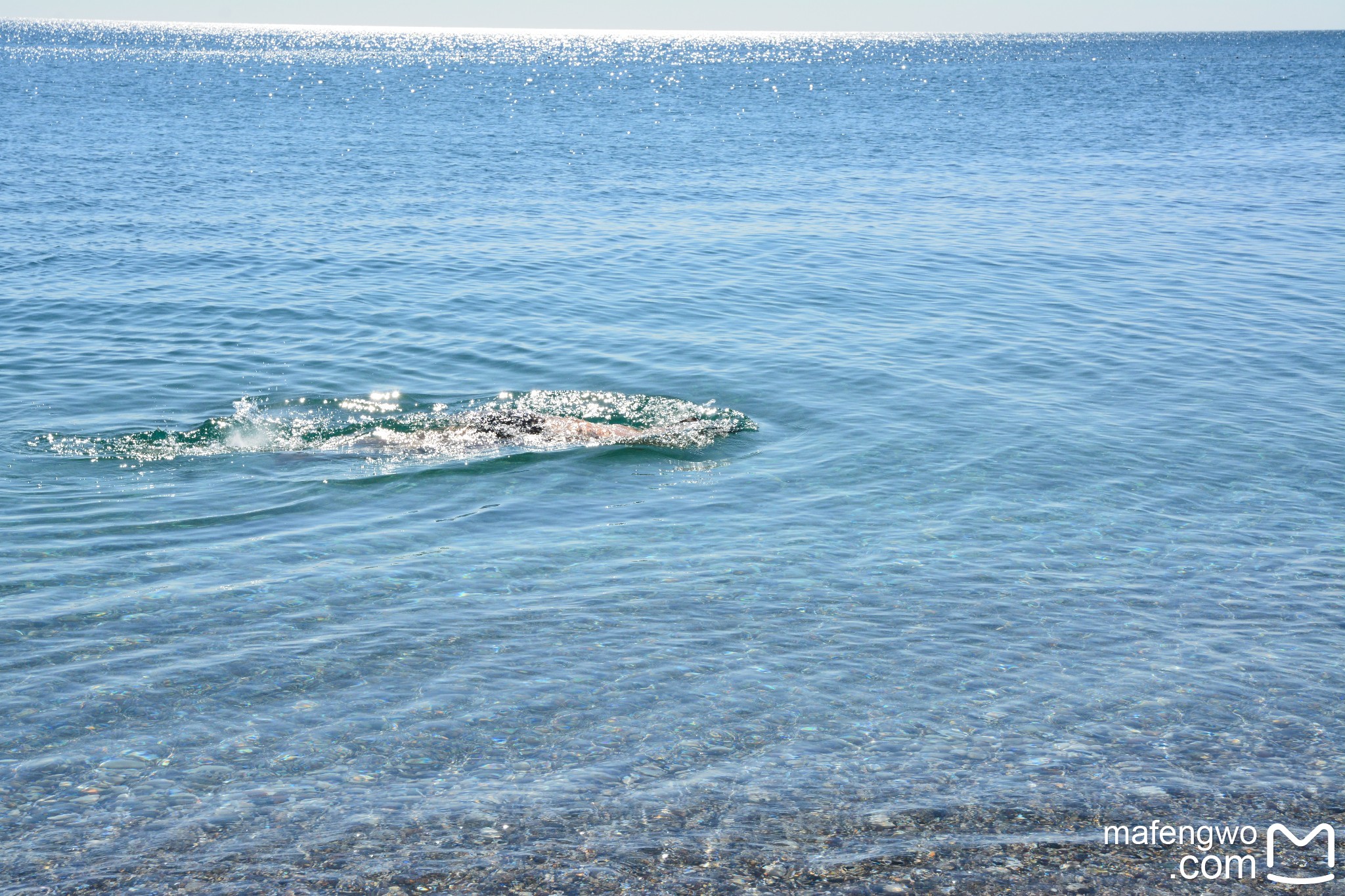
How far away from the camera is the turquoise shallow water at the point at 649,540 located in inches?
347

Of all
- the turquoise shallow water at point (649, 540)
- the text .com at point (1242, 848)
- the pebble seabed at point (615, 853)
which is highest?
the turquoise shallow water at point (649, 540)

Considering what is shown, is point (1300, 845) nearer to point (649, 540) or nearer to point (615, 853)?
point (615, 853)

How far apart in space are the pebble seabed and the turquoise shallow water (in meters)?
0.05

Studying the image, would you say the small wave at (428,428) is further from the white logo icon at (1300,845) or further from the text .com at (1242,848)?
the white logo icon at (1300,845)

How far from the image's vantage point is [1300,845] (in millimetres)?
8289

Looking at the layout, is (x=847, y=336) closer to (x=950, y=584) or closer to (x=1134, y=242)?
(x=950, y=584)

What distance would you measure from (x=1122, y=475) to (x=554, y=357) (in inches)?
442

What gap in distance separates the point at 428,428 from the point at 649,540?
216 inches

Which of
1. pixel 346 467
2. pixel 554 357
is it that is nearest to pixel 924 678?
pixel 346 467

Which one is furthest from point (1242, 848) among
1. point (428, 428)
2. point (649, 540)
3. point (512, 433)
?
point (428, 428)

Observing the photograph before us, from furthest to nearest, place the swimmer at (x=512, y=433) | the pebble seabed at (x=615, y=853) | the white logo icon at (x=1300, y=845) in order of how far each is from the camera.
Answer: the swimmer at (x=512, y=433)
the white logo icon at (x=1300, y=845)
the pebble seabed at (x=615, y=853)

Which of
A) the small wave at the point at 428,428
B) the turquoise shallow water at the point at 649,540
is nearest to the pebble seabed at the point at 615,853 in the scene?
the turquoise shallow water at the point at 649,540

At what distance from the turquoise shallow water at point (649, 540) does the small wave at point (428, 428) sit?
0.12 metres

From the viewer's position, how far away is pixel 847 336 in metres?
23.7
